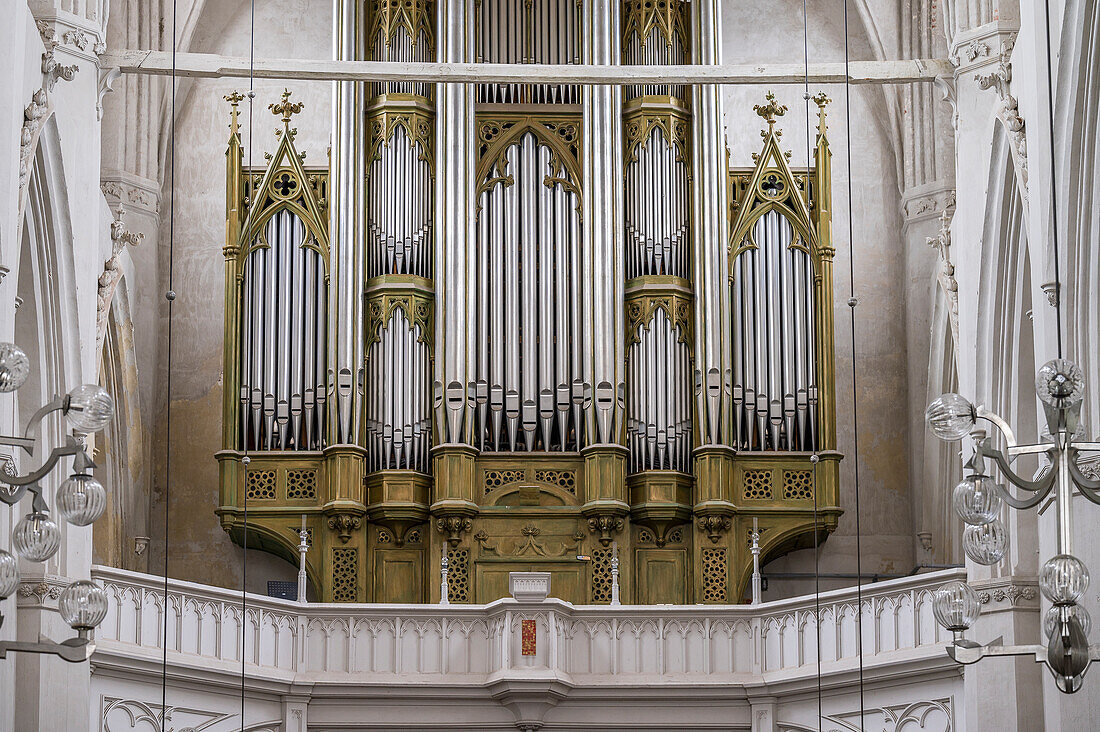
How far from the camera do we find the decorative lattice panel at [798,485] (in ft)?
56.5

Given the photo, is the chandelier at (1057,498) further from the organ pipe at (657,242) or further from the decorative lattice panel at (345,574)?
the decorative lattice panel at (345,574)

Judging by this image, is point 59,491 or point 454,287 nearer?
point 59,491

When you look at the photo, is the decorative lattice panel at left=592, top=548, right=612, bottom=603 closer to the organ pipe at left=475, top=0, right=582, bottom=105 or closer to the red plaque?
the red plaque

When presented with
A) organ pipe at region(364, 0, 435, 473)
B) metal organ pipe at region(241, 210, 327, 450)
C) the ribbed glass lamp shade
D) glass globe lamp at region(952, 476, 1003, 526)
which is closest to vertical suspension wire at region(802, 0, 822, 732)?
organ pipe at region(364, 0, 435, 473)

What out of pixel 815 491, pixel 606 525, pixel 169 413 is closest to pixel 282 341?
pixel 169 413

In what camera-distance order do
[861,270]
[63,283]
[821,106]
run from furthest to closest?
[861,270]
[821,106]
[63,283]

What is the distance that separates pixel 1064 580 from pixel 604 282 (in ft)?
32.5

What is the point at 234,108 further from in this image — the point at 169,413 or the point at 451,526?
the point at 451,526

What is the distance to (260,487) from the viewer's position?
671 inches

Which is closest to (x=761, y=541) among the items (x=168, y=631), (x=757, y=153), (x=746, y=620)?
(x=746, y=620)

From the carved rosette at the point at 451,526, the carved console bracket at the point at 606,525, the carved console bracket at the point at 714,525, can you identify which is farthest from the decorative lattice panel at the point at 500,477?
the carved console bracket at the point at 714,525

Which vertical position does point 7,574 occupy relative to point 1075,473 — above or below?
below

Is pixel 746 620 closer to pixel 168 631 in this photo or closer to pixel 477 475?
pixel 477 475

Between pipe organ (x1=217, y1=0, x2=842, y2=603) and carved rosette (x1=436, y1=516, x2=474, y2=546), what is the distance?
18mm
